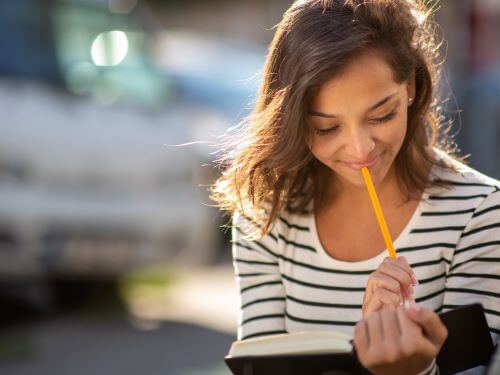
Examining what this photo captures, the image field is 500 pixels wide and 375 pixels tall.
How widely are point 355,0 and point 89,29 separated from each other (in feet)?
13.0

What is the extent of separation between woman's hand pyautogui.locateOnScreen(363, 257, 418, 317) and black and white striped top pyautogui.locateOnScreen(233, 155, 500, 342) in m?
0.29

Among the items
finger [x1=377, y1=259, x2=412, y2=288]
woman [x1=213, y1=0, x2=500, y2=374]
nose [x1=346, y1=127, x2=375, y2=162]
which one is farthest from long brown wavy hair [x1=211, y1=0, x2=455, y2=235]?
finger [x1=377, y1=259, x2=412, y2=288]

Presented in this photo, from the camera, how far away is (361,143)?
211cm

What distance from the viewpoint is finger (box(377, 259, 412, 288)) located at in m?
1.93

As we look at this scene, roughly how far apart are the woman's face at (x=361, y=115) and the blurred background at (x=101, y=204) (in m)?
2.28

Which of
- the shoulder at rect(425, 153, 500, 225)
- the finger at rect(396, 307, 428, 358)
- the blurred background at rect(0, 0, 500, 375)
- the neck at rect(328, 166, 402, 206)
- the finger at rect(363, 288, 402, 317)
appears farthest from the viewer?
the blurred background at rect(0, 0, 500, 375)

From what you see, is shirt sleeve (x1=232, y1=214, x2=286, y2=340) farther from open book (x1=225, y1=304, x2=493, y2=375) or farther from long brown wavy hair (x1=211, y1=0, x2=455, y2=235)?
open book (x1=225, y1=304, x2=493, y2=375)

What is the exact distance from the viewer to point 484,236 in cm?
219

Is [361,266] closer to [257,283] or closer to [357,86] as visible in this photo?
[257,283]

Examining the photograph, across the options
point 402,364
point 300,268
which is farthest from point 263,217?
point 402,364

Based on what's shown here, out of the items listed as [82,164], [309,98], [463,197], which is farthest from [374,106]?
[82,164]

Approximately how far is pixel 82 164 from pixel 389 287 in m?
3.31

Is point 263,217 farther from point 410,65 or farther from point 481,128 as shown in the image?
point 481,128

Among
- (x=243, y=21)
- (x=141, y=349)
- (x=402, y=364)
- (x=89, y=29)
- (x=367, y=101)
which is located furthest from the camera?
(x=243, y=21)
